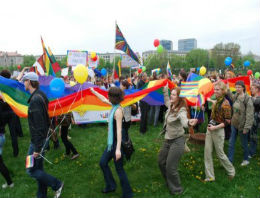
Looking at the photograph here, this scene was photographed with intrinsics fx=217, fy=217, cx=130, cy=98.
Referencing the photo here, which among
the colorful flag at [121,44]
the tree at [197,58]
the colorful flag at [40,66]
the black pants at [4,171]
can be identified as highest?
the tree at [197,58]

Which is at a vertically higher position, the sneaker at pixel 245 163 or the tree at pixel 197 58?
the tree at pixel 197 58

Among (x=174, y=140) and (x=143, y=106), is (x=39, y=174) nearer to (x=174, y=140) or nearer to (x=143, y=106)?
(x=174, y=140)

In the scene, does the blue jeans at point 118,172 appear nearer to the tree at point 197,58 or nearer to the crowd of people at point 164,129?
the crowd of people at point 164,129

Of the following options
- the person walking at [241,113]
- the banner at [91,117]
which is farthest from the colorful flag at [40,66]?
the person walking at [241,113]

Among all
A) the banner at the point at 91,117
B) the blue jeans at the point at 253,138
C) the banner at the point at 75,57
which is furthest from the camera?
the banner at the point at 75,57

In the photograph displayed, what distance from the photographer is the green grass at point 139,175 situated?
13.4 feet

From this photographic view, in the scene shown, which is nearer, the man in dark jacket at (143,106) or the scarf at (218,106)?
the scarf at (218,106)

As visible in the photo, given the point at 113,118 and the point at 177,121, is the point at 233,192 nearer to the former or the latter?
the point at 177,121

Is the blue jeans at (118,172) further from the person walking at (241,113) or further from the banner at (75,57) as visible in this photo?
the banner at (75,57)

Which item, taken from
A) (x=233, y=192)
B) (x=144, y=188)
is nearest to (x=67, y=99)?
(x=144, y=188)

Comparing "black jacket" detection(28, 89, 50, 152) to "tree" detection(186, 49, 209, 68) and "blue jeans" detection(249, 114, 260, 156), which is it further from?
"tree" detection(186, 49, 209, 68)

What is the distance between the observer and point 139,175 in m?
4.77

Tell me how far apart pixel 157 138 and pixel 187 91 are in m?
2.69

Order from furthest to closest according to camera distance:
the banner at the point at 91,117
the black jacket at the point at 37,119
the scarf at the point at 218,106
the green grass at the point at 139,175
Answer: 1. the banner at the point at 91,117
2. the scarf at the point at 218,106
3. the green grass at the point at 139,175
4. the black jacket at the point at 37,119
